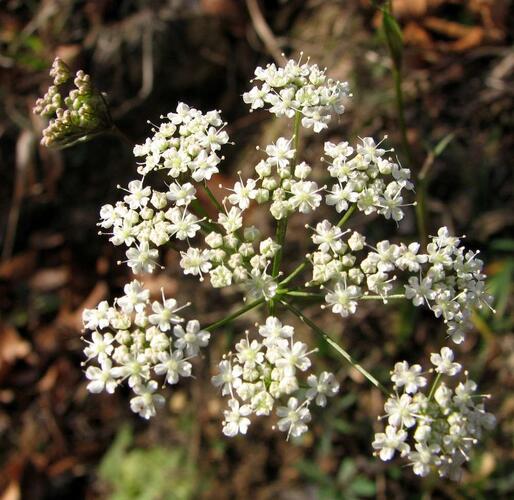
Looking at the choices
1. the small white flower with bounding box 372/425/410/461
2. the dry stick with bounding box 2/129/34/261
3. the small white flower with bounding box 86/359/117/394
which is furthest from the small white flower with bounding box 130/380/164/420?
the dry stick with bounding box 2/129/34/261

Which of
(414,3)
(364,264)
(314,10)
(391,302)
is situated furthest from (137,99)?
(364,264)

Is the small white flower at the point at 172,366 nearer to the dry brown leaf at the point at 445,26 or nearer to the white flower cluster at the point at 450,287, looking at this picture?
the white flower cluster at the point at 450,287

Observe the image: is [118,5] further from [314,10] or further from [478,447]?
[478,447]

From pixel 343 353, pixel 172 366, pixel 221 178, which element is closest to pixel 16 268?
pixel 221 178

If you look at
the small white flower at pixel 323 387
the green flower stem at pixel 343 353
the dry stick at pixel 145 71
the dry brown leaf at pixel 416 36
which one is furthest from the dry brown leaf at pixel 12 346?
the dry brown leaf at pixel 416 36

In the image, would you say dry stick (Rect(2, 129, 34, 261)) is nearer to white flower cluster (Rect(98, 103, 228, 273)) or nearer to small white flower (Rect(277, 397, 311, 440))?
white flower cluster (Rect(98, 103, 228, 273))

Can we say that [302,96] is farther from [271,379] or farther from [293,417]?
[293,417]
